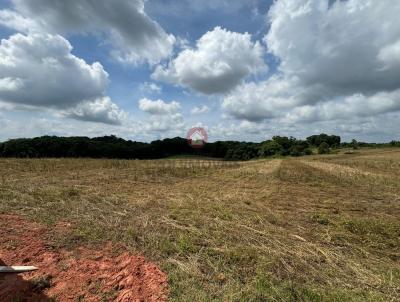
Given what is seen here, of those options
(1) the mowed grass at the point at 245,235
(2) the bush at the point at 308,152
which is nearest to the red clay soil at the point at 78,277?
(1) the mowed grass at the point at 245,235

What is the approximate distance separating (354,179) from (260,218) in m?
11.8

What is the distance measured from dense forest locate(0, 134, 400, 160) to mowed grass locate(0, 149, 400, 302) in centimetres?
3675

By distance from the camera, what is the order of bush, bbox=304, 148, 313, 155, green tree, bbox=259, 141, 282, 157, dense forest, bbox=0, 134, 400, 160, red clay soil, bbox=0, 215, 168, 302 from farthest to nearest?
bush, bbox=304, 148, 313, 155, green tree, bbox=259, 141, 282, 157, dense forest, bbox=0, 134, 400, 160, red clay soil, bbox=0, 215, 168, 302

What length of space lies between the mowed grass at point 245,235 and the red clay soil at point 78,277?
287 mm

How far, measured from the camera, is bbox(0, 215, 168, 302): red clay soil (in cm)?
436

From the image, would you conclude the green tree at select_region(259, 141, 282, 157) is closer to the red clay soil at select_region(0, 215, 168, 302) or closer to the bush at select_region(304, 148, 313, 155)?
the bush at select_region(304, 148, 313, 155)

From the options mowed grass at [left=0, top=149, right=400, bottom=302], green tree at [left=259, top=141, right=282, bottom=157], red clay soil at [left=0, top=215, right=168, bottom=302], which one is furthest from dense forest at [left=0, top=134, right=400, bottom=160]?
red clay soil at [left=0, top=215, right=168, bottom=302]

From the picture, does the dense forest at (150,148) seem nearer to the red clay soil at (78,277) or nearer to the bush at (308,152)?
the bush at (308,152)

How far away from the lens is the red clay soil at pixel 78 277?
4363 millimetres

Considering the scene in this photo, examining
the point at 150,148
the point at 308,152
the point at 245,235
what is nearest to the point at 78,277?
the point at 245,235

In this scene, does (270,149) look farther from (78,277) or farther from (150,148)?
(78,277)

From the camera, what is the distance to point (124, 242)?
6.09m

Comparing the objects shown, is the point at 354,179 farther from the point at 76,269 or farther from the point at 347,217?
the point at 76,269

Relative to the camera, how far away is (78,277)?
480cm
